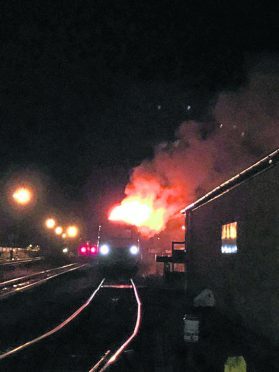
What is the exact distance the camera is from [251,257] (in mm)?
12836

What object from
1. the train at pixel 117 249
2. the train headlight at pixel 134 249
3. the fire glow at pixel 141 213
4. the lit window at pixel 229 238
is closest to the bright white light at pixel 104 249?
the train at pixel 117 249

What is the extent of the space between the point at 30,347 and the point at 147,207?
76.4ft

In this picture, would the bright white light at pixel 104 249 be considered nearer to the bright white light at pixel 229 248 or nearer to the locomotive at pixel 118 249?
the locomotive at pixel 118 249

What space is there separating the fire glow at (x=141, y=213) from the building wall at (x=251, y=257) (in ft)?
42.7

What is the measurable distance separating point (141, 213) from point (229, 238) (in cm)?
1718

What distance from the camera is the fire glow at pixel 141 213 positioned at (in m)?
31.8

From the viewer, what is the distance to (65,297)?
789 inches

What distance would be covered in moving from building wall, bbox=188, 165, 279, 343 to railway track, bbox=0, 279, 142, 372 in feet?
8.93

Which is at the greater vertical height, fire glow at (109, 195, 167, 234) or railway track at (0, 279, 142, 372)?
fire glow at (109, 195, 167, 234)

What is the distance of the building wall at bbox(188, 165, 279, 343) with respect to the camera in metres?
11.1

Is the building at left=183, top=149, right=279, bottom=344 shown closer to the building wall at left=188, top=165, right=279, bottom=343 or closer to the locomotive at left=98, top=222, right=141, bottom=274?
the building wall at left=188, top=165, right=279, bottom=343

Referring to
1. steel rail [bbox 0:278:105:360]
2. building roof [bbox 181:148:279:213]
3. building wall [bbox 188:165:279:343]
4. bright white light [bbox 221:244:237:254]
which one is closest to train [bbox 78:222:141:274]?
building wall [bbox 188:165:279:343]

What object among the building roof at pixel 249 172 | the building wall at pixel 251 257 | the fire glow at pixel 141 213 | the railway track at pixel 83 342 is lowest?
the railway track at pixel 83 342

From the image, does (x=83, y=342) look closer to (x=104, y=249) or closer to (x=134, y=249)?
(x=134, y=249)
